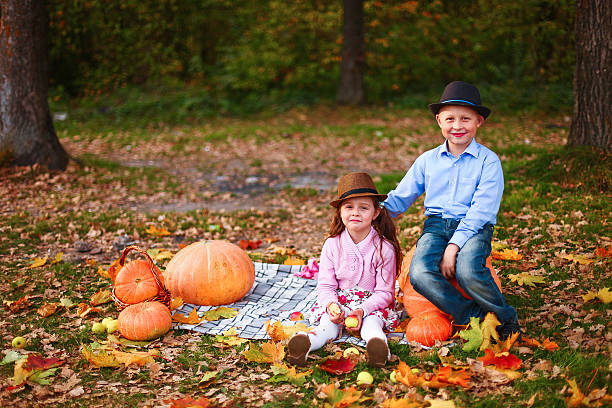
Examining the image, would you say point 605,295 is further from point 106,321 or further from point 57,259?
point 57,259

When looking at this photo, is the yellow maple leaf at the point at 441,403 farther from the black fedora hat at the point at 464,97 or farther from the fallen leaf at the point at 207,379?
the black fedora hat at the point at 464,97

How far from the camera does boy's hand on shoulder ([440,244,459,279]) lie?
4.09 metres

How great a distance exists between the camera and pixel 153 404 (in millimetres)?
3447

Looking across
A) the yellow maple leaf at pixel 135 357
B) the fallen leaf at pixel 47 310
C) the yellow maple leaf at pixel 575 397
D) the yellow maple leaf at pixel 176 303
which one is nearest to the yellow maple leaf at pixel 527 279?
the yellow maple leaf at pixel 575 397

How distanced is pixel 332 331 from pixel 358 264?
24.1 inches

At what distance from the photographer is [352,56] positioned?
17391mm

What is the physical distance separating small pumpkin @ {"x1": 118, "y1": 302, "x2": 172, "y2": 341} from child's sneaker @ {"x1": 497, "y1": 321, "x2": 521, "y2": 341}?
2609 mm

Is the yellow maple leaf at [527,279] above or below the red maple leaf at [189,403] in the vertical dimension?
above

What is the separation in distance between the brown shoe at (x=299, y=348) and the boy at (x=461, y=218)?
992 mm

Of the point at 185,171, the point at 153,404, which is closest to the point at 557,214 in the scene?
the point at 153,404

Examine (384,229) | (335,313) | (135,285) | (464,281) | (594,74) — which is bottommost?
(335,313)

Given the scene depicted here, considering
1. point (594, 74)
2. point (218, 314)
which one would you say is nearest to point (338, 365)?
point (218, 314)

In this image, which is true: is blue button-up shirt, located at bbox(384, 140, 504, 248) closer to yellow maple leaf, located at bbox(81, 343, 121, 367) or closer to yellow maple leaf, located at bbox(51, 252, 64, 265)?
yellow maple leaf, located at bbox(81, 343, 121, 367)

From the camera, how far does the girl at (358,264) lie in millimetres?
4266
